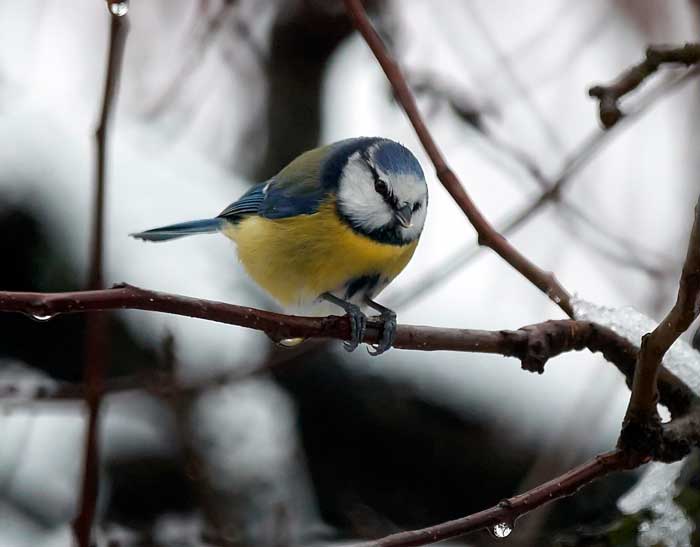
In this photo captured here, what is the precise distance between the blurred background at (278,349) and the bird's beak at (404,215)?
0.40ft

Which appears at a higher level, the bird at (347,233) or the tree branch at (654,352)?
the bird at (347,233)

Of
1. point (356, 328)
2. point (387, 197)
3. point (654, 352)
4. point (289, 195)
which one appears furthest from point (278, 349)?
point (654, 352)

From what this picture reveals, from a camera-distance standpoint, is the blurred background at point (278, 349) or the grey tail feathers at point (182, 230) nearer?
the grey tail feathers at point (182, 230)

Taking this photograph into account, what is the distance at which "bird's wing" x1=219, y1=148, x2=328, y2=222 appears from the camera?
1783 millimetres

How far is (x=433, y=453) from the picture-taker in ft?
7.60

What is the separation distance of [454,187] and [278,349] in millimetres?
869

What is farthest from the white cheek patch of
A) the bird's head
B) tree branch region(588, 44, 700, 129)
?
tree branch region(588, 44, 700, 129)

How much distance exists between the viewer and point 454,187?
4.20 ft

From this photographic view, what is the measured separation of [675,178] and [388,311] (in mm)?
2341

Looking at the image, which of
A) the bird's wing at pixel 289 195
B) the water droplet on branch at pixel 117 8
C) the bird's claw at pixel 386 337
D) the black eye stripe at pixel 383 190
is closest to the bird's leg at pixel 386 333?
the bird's claw at pixel 386 337

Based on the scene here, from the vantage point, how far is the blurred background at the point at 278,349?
78.0 inches

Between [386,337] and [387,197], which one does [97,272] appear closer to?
[386,337]

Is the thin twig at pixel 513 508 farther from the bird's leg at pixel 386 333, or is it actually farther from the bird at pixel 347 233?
the bird at pixel 347 233

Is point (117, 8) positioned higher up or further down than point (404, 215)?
further down
